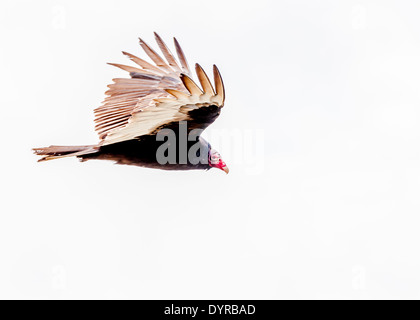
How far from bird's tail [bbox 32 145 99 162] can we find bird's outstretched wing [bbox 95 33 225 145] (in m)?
0.20

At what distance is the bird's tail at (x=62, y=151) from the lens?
8789 millimetres

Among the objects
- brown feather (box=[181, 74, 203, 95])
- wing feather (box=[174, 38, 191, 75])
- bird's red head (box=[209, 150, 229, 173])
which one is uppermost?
wing feather (box=[174, 38, 191, 75])

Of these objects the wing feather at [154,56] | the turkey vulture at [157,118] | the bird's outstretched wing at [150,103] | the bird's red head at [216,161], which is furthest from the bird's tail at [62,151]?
the wing feather at [154,56]

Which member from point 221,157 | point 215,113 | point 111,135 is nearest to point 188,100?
point 215,113

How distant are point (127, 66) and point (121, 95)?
462 millimetres

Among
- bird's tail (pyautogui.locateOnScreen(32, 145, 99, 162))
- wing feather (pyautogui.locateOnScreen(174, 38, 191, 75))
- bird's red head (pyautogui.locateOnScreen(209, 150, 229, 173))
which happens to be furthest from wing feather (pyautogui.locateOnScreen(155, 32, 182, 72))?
bird's tail (pyautogui.locateOnScreen(32, 145, 99, 162))

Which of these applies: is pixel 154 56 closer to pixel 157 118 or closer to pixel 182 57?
pixel 182 57

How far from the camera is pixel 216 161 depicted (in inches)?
378

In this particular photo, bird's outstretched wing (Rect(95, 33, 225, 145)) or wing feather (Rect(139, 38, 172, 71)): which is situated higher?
wing feather (Rect(139, 38, 172, 71))

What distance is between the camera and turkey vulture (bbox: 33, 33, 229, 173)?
26.3 feet

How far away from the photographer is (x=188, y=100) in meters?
8.00

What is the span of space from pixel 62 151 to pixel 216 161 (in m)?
1.91

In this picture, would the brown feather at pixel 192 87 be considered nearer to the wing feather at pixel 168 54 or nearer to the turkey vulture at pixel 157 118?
the turkey vulture at pixel 157 118

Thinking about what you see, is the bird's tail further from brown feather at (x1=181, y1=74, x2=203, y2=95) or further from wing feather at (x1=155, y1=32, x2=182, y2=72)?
wing feather at (x1=155, y1=32, x2=182, y2=72)
